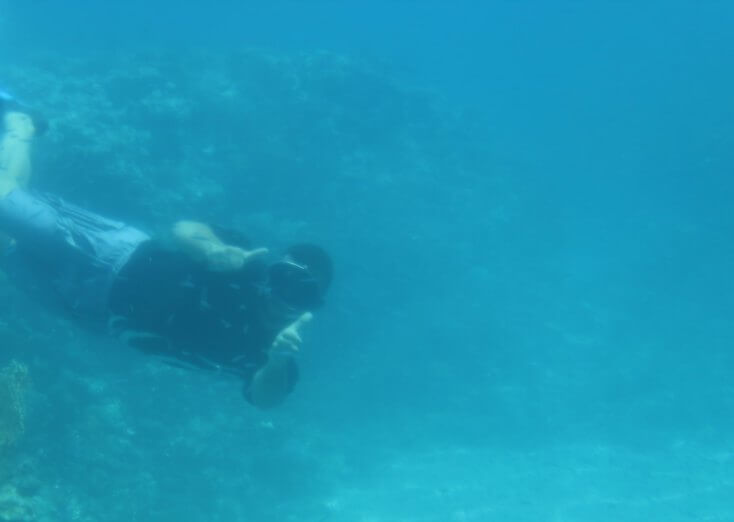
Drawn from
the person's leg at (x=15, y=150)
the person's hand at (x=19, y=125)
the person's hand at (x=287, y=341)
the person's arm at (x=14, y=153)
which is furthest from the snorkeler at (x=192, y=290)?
the person's hand at (x=19, y=125)

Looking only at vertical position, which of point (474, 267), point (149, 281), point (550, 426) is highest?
point (474, 267)

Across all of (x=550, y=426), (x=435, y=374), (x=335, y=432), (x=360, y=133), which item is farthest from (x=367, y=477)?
(x=360, y=133)

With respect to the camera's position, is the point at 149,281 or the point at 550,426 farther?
the point at 550,426

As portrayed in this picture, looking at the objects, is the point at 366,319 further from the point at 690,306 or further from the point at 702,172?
the point at 702,172

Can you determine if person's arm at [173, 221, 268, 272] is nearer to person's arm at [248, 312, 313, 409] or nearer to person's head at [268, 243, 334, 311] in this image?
person's head at [268, 243, 334, 311]

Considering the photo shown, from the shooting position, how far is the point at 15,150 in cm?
611

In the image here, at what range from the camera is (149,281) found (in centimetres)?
521

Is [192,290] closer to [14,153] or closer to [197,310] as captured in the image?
[197,310]

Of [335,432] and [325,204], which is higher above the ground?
[325,204]

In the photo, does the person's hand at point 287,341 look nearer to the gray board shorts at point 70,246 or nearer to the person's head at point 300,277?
the person's head at point 300,277

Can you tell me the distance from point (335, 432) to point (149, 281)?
47.3 ft

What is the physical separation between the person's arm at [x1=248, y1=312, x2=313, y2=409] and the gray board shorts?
5.37ft

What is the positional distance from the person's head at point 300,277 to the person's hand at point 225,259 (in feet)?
0.96

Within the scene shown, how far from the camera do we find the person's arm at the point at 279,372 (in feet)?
16.3
